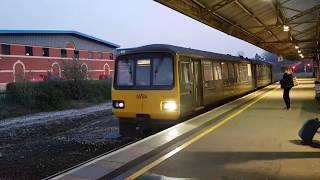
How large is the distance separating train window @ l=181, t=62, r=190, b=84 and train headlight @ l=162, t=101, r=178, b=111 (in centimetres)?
100

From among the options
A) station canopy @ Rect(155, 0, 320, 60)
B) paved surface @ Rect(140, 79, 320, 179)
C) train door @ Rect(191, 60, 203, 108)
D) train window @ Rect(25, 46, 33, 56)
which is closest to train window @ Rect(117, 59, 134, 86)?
train door @ Rect(191, 60, 203, 108)

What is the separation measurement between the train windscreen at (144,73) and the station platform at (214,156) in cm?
161

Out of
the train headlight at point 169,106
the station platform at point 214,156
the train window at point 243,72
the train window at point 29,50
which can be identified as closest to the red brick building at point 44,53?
the train window at point 29,50

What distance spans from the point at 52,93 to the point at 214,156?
2560cm

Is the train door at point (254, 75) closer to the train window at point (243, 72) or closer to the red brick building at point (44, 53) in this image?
the train window at point (243, 72)

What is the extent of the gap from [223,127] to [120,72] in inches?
153

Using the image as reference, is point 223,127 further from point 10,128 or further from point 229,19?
point 10,128

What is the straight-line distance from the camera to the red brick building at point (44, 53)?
45750mm

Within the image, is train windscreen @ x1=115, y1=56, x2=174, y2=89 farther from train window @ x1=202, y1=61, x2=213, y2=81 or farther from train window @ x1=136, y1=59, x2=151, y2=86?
A: train window @ x1=202, y1=61, x2=213, y2=81

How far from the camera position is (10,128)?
2188 centimetres

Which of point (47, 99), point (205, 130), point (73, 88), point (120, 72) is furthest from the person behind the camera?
point (73, 88)

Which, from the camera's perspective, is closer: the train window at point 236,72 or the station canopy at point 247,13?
the station canopy at point 247,13

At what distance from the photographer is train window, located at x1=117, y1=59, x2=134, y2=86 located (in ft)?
46.6

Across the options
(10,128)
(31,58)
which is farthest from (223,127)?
(31,58)
